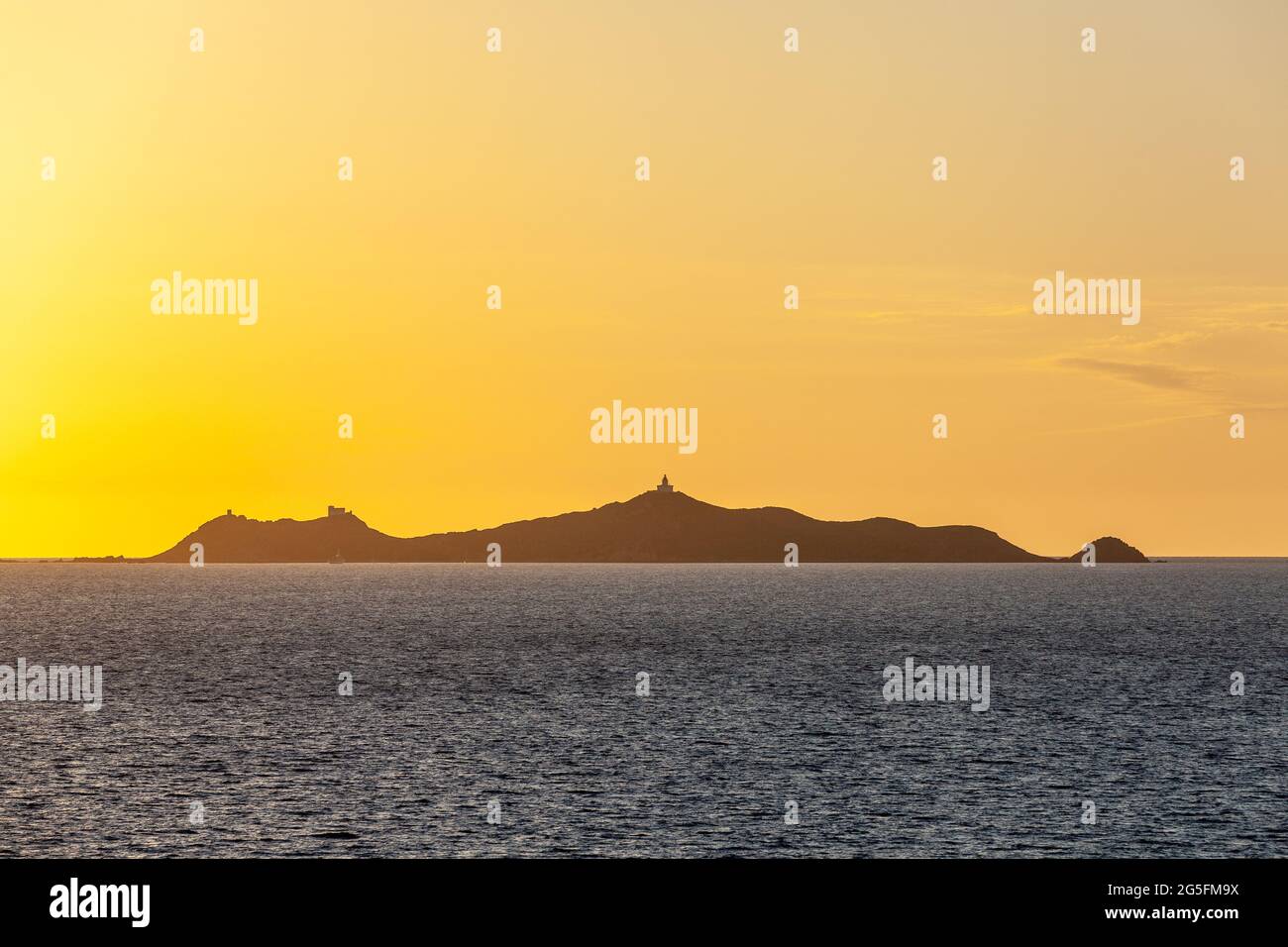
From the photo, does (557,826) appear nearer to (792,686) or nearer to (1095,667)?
(792,686)

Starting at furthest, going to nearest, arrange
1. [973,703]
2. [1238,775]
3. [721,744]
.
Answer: [973,703] < [721,744] < [1238,775]

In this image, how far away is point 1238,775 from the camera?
7050cm

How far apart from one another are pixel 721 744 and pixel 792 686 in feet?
113

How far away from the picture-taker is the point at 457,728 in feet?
292

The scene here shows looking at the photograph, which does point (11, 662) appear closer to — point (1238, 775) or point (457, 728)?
point (457, 728)

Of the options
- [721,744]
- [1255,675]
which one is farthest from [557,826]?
[1255,675]

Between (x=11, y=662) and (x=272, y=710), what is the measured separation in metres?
63.0

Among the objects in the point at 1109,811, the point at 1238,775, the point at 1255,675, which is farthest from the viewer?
the point at 1255,675

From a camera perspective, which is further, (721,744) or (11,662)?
(11,662)

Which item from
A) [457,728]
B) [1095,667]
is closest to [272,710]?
[457,728]
